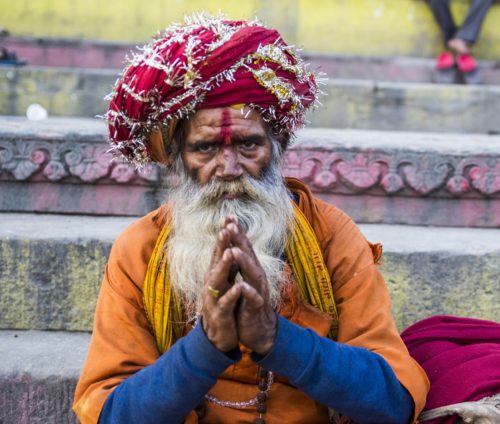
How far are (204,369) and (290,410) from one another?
0.44 metres

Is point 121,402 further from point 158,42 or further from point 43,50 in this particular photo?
point 43,50

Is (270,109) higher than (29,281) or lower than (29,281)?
higher

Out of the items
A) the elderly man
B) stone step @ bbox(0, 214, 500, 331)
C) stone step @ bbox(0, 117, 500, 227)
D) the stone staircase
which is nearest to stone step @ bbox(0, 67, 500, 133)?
the stone staircase

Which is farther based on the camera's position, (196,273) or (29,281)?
(29,281)

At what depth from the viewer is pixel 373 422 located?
203 centimetres

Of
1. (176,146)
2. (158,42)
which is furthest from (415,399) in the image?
(158,42)

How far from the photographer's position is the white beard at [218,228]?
2.16 m

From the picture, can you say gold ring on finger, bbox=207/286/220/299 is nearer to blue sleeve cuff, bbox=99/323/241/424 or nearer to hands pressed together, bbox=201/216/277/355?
hands pressed together, bbox=201/216/277/355

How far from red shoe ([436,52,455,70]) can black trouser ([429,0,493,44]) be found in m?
0.15

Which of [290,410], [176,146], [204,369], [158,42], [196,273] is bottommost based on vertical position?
[290,410]

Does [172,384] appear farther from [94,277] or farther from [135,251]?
[94,277]

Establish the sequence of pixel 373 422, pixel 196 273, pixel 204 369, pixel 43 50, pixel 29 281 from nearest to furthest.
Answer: pixel 204 369, pixel 373 422, pixel 196 273, pixel 29 281, pixel 43 50

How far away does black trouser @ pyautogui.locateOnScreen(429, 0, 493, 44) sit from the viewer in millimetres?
5457

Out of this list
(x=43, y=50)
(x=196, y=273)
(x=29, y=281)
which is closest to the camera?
(x=196, y=273)
